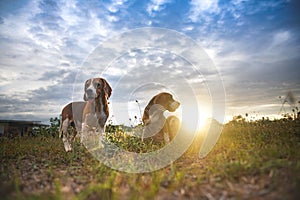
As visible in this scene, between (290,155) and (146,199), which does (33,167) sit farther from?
(290,155)

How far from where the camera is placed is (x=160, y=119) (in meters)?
6.83

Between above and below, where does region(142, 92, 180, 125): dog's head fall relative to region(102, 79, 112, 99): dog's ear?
below

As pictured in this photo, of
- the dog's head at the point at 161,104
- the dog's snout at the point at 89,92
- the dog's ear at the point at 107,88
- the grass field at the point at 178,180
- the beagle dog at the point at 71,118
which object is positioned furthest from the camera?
the beagle dog at the point at 71,118

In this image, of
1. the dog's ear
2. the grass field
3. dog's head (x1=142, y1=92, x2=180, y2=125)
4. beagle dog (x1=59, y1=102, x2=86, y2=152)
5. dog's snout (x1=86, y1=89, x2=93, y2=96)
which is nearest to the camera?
the grass field

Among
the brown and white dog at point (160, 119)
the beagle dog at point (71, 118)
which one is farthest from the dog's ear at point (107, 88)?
the brown and white dog at point (160, 119)

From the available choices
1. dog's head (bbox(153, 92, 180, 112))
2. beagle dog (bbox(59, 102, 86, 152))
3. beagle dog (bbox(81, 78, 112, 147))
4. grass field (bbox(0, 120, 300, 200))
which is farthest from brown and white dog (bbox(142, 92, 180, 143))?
beagle dog (bbox(59, 102, 86, 152))

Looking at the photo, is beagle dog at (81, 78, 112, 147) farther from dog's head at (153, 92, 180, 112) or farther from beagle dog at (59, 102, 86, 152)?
dog's head at (153, 92, 180, 112)

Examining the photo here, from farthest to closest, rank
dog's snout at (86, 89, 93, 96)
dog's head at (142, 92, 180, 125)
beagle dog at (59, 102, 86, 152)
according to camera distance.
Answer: beagle dog at (59, 102, 86, 152), dog's snout at (86, 89, 93, 96), dog's head at (142, 92, 180, 125)

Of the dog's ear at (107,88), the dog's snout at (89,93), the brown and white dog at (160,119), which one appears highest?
the dog's ear at (107,88)

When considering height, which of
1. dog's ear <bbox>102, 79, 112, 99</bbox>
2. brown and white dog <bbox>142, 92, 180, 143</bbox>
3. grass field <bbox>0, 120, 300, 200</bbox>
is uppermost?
dog's ear <bbox>102, 79, 112, 99</bbox>

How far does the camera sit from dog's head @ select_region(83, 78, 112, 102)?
6859 millimetres

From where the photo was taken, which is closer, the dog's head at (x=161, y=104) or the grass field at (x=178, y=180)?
the grass field at (x=178, y=180)

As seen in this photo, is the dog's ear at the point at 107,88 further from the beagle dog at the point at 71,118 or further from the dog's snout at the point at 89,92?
the beagle dog at the point at 71,118

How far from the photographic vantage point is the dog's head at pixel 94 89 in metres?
6.86
